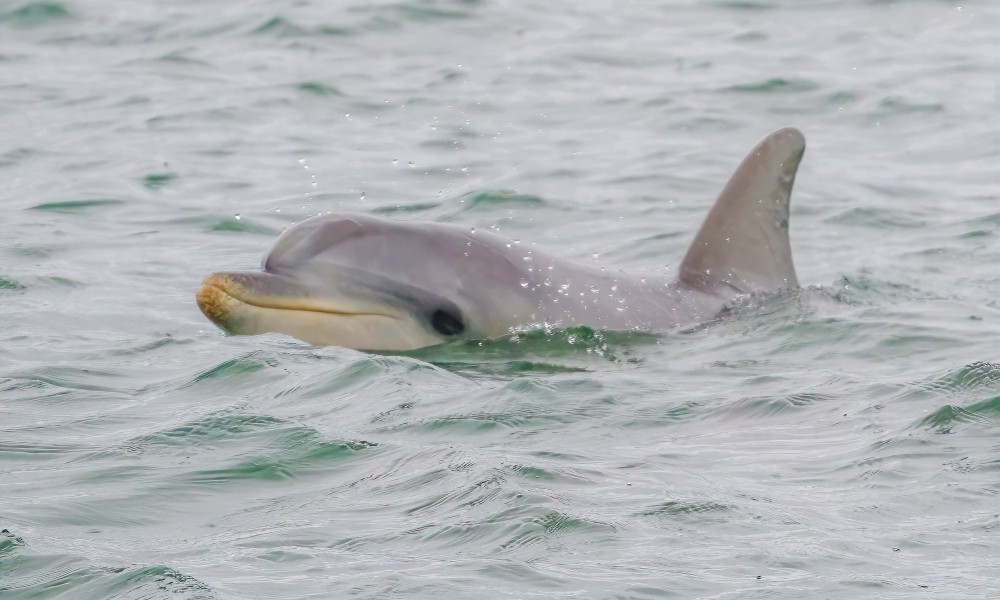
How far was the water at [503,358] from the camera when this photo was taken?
6.89m

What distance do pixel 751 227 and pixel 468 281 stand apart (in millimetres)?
1993

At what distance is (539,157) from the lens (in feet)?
60.6

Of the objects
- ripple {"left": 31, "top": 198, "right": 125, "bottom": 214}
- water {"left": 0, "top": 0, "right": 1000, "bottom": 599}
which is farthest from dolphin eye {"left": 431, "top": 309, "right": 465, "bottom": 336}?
ripple {"left": 31, "top": 198, "right": 125, "bottom": 214}

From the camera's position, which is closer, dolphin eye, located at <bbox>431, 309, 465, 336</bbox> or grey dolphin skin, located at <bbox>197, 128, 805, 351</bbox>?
grey dolphin skin, located at <bbox>197, 128, 805, 351</bbox>

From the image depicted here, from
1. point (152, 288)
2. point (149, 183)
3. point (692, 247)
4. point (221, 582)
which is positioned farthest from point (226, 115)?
point (221, 582)

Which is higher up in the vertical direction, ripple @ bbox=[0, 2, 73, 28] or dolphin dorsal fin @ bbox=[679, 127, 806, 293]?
dolphin dorsal fin @ bbox=[679, 127, 806, 293]

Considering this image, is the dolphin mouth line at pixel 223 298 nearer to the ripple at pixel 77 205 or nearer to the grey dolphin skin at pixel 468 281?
the grey dolphin skin at pixel 468 281

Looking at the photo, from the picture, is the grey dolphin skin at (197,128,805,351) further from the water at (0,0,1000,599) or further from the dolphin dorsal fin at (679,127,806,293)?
the water at (0,0,1000,599)

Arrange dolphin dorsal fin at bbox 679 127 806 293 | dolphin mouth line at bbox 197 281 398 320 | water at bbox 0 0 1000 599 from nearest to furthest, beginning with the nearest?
1. water at bbox 0 0 1000 599
2. dolphin mouth line at bbox 197 281 398 320
3. dolphin dorsal fin at bbox 679 127 806 293

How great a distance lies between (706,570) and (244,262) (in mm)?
7751

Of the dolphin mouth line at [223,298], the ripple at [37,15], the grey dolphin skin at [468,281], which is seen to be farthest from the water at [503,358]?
the ripple at [37,15]

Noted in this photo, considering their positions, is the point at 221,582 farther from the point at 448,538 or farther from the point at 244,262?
the point at 244,262

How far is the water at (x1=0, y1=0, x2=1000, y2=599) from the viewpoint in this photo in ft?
22.6

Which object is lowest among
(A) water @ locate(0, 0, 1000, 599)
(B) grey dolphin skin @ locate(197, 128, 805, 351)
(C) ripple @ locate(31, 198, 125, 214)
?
(C) ripple @ locate(31, 198, 125, 214)
